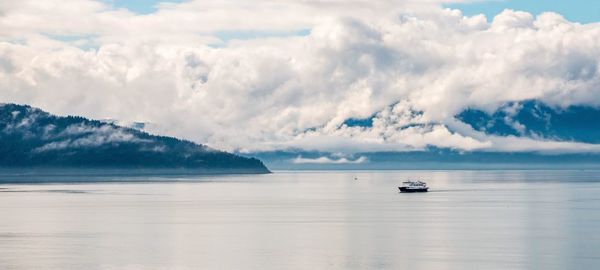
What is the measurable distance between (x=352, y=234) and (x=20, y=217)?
236 feet

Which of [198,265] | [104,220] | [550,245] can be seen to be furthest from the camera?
[104,220]

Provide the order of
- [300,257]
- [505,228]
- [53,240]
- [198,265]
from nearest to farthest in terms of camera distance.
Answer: [198,265] < [300,257] < [53,240] < [505,228]

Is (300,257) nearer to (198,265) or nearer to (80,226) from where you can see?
(198,265)

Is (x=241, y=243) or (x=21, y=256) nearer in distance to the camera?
(x=21, y=256)

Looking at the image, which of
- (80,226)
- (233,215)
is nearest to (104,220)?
(80,226)

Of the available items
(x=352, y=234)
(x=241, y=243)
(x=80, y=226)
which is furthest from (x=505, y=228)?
(x=80, y=226)

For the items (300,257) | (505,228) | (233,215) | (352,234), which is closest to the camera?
(300,257)

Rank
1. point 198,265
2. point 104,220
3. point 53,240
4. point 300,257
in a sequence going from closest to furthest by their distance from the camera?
point 198,265
point 300,257
point 53,240
point 104,220

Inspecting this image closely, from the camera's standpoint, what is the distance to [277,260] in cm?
11025

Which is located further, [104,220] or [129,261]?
[104,220]

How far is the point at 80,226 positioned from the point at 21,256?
158 ft

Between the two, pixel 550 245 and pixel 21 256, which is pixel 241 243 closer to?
pixel 21 256

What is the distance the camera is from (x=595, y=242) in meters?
128

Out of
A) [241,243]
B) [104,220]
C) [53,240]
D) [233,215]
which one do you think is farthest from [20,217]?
[241,243]
